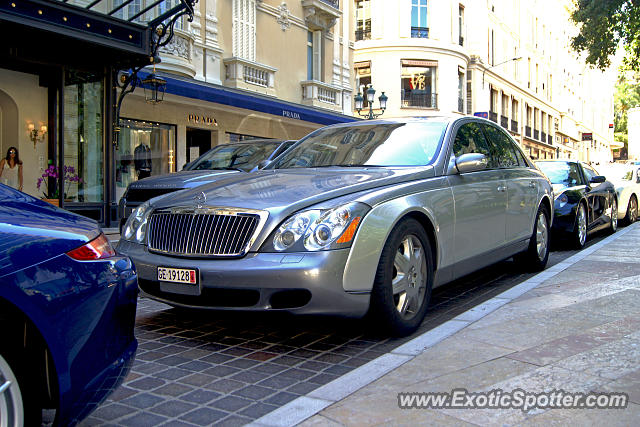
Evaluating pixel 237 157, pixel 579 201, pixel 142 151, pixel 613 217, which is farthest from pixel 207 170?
pixel 613 217

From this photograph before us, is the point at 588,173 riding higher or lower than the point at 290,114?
lower

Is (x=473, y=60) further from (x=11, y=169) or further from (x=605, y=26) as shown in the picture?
(x=11, y=169)

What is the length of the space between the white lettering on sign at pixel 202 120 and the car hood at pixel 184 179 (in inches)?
308

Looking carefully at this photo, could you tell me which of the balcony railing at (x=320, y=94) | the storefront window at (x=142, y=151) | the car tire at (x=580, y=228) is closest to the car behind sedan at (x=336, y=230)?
the car tire at (x=580, y=228)

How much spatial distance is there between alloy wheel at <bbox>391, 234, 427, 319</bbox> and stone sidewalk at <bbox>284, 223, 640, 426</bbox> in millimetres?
347

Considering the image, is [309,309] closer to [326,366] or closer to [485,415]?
[326,366]

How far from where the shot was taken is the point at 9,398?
2002 mm

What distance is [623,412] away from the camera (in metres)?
2.77

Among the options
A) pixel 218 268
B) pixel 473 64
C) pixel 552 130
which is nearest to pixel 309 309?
pixel 218 268

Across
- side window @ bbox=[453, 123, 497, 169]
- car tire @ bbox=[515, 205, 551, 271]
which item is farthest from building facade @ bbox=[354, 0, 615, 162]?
side window @ bbox=[453, 123, 497, 169]

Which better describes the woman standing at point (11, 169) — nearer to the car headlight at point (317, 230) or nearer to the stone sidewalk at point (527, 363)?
the car headlight at point (317, 230)

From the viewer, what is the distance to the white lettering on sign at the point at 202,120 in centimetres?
1667

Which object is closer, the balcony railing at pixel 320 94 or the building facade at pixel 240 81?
the building facade at pixel 240 81

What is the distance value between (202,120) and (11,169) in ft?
19.3
